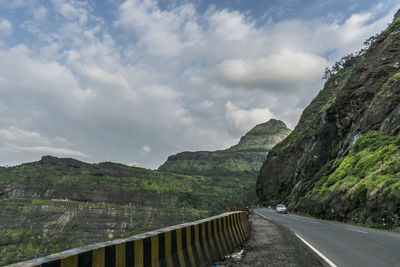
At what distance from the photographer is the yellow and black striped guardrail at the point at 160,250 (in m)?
2.60

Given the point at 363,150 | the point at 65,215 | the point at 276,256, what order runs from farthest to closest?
the point at 65,215
the point at 363,150
the point at 276,256

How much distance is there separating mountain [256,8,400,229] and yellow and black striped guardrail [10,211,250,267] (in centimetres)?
1276

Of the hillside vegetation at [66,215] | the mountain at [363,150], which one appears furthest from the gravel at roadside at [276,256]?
the hillside vegetation at [66,215]

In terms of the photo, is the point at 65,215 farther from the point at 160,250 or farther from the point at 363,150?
the point at 160,250

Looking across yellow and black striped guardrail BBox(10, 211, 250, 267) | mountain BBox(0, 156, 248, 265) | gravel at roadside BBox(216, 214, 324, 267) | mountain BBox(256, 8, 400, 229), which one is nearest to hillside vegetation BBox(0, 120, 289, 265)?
mountain BBox(0, 156, 248, 265)

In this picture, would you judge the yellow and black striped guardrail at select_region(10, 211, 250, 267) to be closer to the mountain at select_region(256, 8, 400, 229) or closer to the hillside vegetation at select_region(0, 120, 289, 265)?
the mountain at select_region(256, 8, 400, 229)

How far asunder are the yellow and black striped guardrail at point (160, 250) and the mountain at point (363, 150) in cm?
1276

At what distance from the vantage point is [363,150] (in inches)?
1152

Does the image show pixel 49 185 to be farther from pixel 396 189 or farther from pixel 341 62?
pixel 396 189

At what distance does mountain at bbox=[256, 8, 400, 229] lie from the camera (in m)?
19.0

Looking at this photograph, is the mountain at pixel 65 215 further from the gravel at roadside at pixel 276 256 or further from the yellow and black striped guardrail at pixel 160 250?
the yellow and black striped guardrail at pixel 160 250

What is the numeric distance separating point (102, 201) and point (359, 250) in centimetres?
19797

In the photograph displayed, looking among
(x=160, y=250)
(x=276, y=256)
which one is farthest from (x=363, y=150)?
(x=160, y=250)

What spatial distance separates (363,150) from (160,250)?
3029cm
